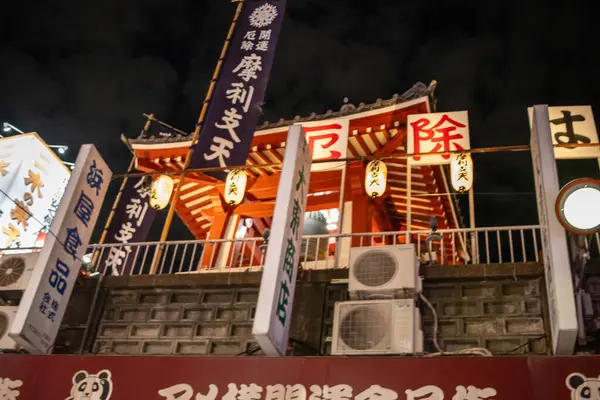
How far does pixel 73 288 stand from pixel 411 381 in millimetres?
5772

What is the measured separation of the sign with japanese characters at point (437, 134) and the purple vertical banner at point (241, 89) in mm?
3028

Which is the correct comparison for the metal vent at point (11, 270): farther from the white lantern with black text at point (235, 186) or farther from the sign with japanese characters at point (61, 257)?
the white lantern with black text at point (235, 186)

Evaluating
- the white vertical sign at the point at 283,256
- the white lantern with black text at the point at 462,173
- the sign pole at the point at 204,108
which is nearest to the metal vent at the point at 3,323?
the sign pole at the point at 204,108

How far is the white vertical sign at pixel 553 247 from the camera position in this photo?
216 inches

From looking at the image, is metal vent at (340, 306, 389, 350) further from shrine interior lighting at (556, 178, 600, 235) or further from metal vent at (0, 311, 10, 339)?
metal vent at (0, 311, 10, 339)

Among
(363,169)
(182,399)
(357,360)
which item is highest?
(363,169)

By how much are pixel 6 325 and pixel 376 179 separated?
6.42 metres

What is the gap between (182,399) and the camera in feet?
21.3

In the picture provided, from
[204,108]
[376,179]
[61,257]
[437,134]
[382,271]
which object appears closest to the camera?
[382,271]

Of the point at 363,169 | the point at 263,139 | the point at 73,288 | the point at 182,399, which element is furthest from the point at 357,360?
the point at 263,139

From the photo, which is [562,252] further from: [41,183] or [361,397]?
[41,183]

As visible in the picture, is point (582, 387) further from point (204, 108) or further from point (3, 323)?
point (204, 108)

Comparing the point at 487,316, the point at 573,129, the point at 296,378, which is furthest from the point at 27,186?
the point at 573,129

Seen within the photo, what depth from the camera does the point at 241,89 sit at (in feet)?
35.6
